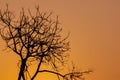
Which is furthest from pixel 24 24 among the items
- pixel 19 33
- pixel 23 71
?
pixel 23 71

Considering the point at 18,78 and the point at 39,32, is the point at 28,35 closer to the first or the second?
the point at 39,32

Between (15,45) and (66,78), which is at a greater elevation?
(15,45)

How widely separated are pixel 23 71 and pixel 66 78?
1.88m

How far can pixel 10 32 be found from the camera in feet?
66.5

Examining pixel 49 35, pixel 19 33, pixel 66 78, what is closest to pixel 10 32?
pixel 19 33

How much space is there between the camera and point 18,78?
805 inches

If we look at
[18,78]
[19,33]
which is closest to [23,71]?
[18,78]

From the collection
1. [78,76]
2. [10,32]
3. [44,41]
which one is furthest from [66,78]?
[10,32]

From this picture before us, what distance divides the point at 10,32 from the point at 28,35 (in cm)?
77

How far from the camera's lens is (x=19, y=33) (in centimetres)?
2028

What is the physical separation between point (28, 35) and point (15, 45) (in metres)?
0.70

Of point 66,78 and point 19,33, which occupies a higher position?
point 19,33

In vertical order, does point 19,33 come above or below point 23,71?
above

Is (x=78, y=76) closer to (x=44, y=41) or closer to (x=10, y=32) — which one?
(x=44, y=41)
